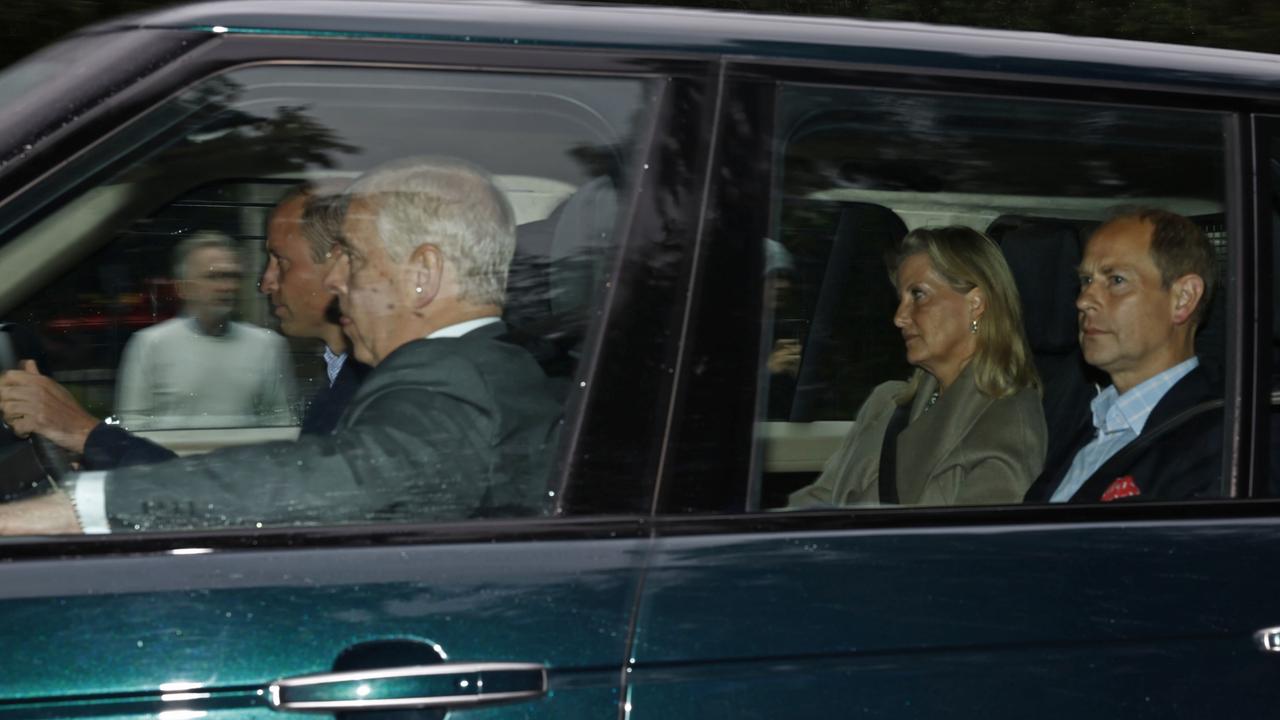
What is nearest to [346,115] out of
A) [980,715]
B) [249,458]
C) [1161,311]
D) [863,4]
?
[249,458]

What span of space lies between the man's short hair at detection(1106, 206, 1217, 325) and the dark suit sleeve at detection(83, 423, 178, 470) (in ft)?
5.25

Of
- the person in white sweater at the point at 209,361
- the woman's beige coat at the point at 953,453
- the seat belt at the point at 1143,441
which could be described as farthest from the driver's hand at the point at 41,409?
the seat belt at the point at 1143,441

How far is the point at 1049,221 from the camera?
309cm

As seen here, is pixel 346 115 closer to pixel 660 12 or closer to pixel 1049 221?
pixel 660 12

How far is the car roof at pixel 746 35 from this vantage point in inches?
77.0

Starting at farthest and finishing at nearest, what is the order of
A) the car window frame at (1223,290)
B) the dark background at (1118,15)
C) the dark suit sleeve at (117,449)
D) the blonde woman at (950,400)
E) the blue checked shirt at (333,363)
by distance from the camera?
the dark background at (1118,15) < the blonde woman at (950,400) < the blue checked shirt at (333,363) < the dark suit sleeve at (117,449) < the car window frame at (1223,290)

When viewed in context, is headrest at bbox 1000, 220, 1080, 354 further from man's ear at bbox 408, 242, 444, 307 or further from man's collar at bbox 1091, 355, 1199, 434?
man's ear at bbox 408, 242, 444, 307

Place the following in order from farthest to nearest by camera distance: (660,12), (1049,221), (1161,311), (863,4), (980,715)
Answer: (863,4) → (1049,221) → (1161,311) → (660,12) → (980,715)

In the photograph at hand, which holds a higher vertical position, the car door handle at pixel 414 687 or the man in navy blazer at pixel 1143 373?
the man in navy blazer at pixel 1143 373

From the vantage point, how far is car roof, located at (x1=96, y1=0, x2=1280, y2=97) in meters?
1.96

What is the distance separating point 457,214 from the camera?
2.10 m

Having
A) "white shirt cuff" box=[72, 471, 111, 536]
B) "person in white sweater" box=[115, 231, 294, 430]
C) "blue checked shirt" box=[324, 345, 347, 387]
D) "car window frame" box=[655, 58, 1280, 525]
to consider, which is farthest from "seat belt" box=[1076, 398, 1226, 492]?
"white shirt cuff" box=[72, 471, 111, 536]

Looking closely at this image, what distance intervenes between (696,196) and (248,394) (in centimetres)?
112

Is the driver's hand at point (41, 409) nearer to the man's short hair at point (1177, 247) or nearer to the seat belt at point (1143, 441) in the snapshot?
the seat belt at point (1143, 441)
